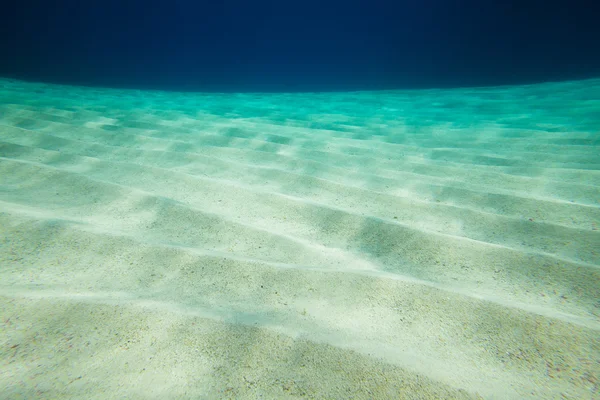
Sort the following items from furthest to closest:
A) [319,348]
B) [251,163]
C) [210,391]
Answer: [251,163]
[319,348]
[210,391]

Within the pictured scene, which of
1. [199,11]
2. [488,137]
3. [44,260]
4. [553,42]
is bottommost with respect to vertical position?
[44,260]

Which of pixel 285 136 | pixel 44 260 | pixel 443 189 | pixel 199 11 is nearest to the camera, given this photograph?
pixel 44 260

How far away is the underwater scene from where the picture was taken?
2.99 feet

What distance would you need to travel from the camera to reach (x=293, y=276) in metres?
1.42

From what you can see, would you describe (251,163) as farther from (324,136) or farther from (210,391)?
(210,391)

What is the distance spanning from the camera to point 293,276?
142cm

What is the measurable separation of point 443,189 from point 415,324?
1685mm

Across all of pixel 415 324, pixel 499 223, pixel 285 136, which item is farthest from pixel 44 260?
pixel 285 136

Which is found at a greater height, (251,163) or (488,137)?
(488,137)

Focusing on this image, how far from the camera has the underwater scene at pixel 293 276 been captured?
910 mm

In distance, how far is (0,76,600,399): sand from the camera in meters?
0.91

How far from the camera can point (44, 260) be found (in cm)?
142

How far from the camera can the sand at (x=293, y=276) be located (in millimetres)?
911

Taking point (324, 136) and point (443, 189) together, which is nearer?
point (443, 189)
